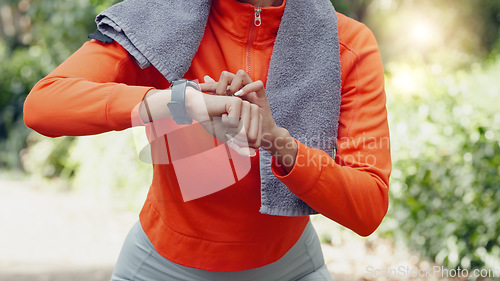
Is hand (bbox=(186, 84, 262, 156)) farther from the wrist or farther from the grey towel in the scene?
the grey towel

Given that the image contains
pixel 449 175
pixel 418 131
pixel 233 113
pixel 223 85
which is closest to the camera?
pixel 233 113

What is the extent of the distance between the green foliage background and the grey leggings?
8.94ft

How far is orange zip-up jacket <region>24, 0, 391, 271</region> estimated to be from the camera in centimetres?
155

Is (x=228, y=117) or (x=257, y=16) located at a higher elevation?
(x=257, y=16)

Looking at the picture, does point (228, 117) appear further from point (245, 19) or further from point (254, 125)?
point (245, 19)

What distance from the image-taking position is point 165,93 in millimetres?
1391

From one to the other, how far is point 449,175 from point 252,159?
3180 mm

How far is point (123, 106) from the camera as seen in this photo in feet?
4.57

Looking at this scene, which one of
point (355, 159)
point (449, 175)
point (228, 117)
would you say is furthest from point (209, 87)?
point (449, 175)

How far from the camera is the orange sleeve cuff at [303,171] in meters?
1.40

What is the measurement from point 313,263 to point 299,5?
852 mm

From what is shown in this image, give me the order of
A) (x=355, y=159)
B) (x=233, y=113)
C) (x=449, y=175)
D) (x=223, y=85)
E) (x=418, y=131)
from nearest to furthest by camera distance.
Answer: (x=233, y=113) < (x=223, y=85) < (x=355, y=159) < (x=449, y=175) < (x=418, y=131)

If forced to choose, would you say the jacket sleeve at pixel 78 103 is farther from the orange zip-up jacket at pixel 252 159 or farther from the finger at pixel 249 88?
the finger at pixel 249 88

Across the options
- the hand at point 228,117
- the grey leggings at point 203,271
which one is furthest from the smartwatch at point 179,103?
the grey leggings at point 203,271
